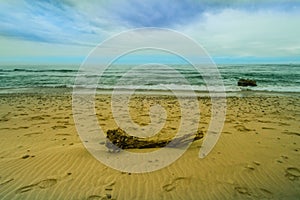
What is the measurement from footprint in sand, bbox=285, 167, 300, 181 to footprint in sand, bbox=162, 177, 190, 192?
1.85 m

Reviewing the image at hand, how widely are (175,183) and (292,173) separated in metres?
2.22

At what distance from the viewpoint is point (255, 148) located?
542 centimetres

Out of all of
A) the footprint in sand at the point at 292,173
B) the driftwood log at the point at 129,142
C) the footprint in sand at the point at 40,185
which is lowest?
the footprint in sand at the point at 40,185

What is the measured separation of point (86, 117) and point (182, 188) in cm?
552

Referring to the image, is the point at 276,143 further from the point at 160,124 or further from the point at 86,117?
the point at 86,117

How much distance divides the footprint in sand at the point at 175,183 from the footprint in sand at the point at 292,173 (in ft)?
6.06

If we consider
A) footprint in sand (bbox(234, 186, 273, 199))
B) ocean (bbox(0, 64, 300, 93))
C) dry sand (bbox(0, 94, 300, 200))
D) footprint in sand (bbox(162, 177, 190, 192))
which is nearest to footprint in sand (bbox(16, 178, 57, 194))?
dry sand (bbox(0, 94, 300, 200))

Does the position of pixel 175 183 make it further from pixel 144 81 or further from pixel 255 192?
pixel 144 81

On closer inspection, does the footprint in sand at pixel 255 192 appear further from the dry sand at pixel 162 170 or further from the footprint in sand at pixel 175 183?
the footprint in sand at pixel 175 183

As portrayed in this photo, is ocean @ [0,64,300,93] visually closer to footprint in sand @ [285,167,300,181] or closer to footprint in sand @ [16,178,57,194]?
footprint in sand @ [285,167,300,181]

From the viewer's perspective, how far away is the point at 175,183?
397cm

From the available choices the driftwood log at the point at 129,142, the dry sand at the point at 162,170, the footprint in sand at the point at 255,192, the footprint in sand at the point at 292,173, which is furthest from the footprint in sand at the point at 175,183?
the footprint in sand at the point at 292,173

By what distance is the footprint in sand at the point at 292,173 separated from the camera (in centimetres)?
411

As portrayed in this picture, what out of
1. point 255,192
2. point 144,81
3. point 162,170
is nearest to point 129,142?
point 162,170
